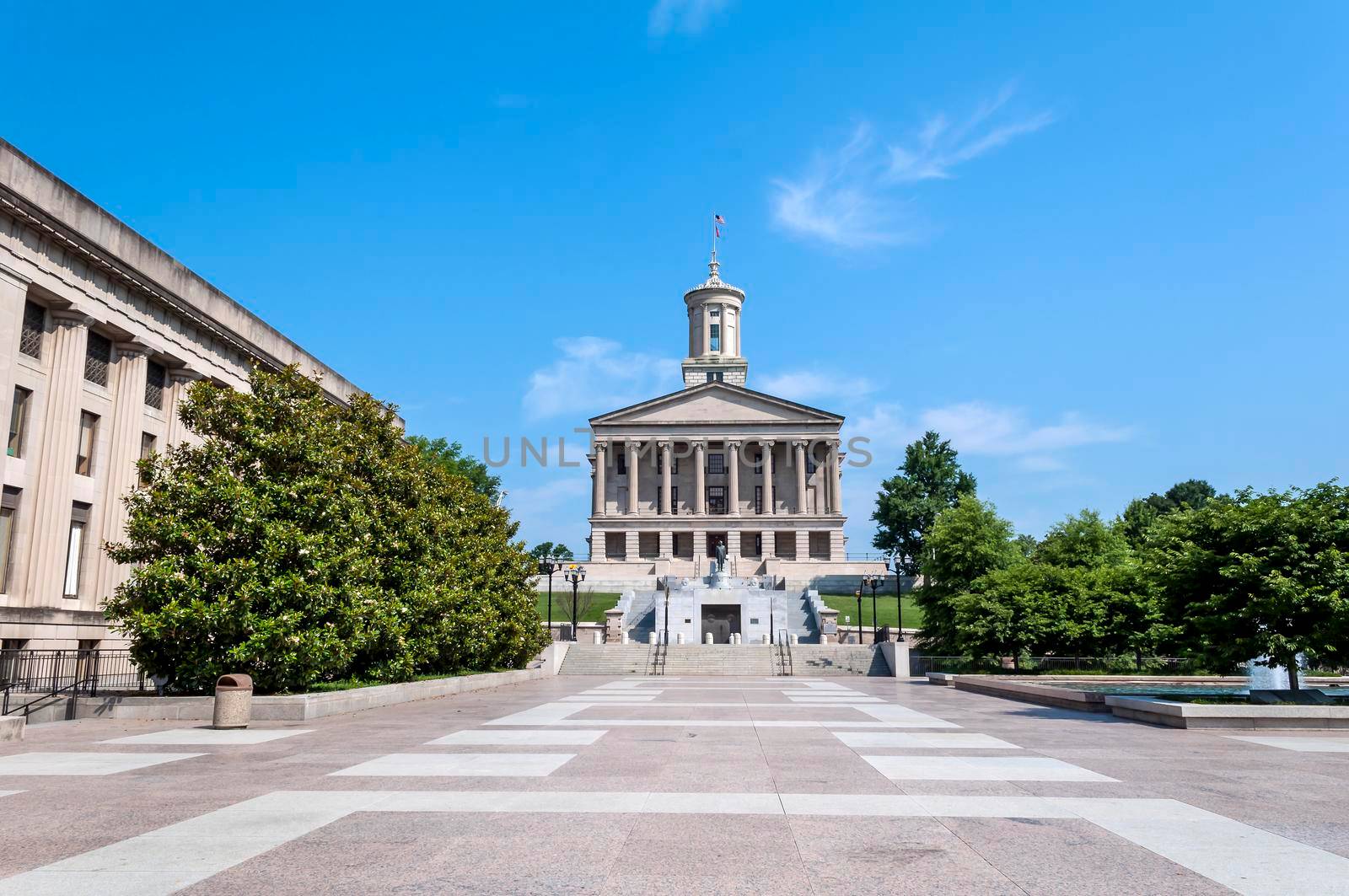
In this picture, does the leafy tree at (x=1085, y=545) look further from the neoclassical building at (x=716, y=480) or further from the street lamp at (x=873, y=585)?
the neoclassical building at (x=716, y=480)

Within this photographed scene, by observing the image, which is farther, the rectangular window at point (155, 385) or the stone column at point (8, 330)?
the rectangular window at point (155, 385)

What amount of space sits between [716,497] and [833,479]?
12551 millimetres

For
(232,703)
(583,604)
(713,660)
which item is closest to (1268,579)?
(232,703)

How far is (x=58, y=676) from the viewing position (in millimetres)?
22750

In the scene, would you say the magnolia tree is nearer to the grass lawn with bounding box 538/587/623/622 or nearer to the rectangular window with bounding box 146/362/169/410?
the rectangular window with bounding box 146/362/169/410

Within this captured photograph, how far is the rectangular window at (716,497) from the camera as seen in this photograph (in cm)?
9925

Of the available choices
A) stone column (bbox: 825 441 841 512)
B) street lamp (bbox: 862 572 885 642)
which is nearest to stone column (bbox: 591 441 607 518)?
stone column (bbox: 825 441 841 512)

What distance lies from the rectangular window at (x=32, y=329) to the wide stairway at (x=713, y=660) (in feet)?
83.2

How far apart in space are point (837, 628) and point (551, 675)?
20786 mm

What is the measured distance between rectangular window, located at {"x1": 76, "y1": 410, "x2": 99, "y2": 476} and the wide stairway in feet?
72.9

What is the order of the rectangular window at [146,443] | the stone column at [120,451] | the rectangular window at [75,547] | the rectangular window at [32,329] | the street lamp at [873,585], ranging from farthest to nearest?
the street lamp at [873,585] < the rectangular window at [146,443] < the stone column at [120,451] < the rectangular window at [75,547] < the rectangular window at [32,329]

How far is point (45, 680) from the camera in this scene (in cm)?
2319

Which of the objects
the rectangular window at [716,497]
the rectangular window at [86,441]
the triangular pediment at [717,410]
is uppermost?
the triangular pediment at [717,410]

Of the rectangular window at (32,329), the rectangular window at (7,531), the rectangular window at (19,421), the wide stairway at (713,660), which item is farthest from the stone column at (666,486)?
the rectangular window at (7,531)
